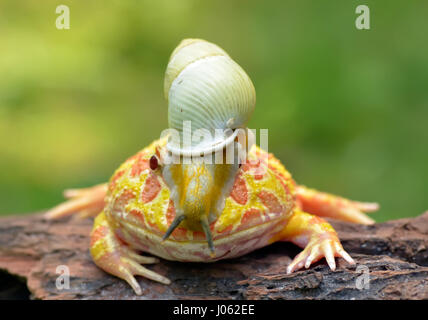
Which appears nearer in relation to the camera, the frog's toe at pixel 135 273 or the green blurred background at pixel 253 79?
the frog's toe at pixel 135 273

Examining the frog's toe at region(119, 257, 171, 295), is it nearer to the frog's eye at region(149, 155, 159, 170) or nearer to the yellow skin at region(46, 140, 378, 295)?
the yellow skin at region(46, 140, 378, 295)

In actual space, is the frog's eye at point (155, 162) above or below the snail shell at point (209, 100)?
below

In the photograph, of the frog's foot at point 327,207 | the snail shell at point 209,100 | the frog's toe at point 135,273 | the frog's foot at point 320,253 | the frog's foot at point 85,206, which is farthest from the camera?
the frog's foot at point 85,206

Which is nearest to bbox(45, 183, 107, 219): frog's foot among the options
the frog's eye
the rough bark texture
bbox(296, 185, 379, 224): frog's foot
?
the rough bark texture

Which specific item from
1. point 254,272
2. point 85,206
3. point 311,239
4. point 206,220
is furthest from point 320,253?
point 85,206

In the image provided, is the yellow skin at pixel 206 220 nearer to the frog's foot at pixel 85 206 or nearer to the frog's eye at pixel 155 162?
the frog's eye at pixel 155 162

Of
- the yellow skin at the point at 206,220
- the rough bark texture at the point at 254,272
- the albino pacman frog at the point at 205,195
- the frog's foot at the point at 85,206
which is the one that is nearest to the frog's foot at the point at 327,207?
the albino pacman frog at the point at 205,195

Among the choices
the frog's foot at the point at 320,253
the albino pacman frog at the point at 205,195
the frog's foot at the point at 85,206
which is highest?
the albino pacman frog at the point at 205,195

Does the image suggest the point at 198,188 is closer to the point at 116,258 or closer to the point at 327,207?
the point at 116,258
